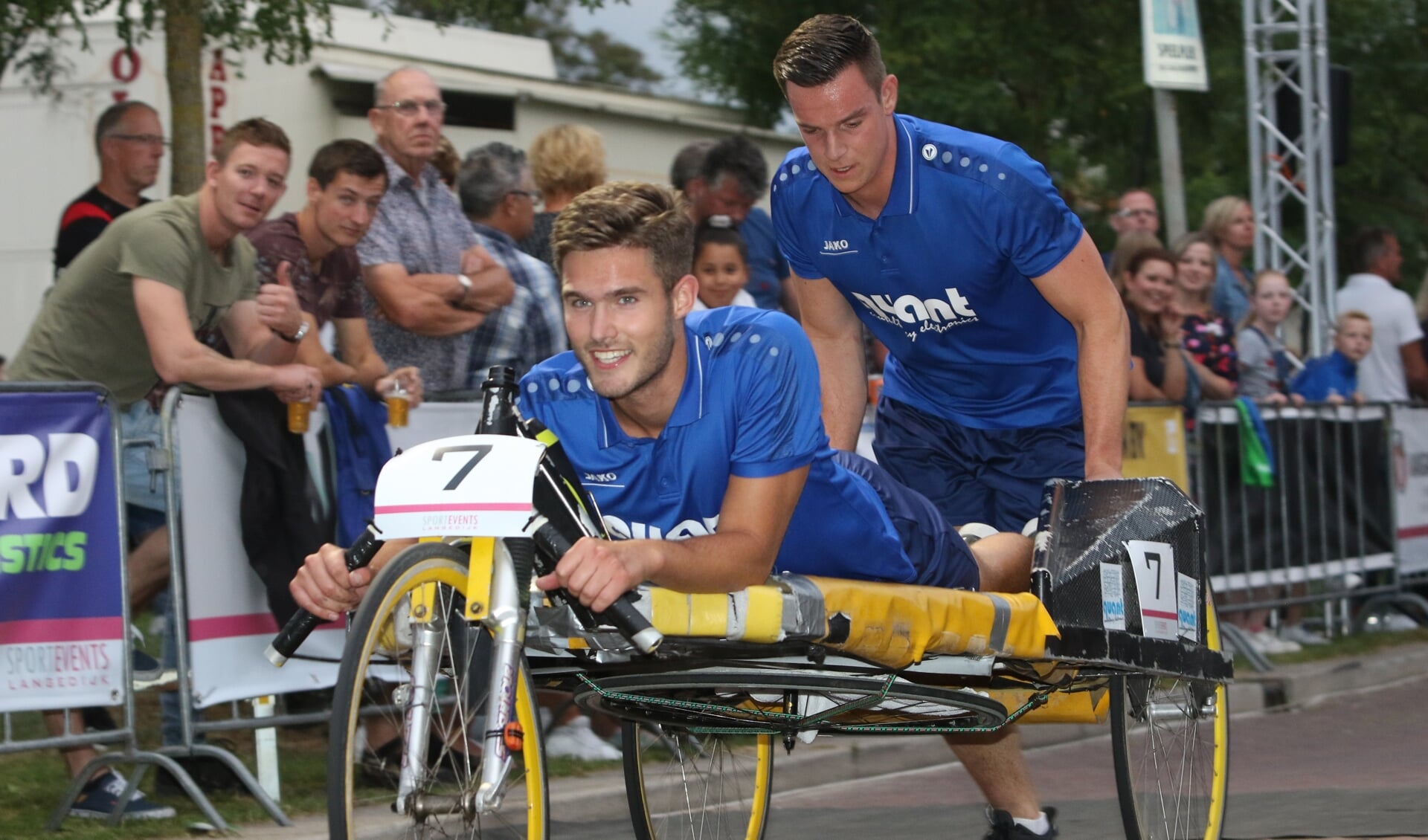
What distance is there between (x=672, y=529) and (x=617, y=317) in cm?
52

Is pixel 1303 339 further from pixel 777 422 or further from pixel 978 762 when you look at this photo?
pixel 777 422

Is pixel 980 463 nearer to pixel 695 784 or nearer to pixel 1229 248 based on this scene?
pixel 695 784

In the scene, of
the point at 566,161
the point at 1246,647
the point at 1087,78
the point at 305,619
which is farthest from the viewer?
the point at 1087,78

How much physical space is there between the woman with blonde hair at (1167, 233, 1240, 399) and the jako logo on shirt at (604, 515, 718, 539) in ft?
21.2

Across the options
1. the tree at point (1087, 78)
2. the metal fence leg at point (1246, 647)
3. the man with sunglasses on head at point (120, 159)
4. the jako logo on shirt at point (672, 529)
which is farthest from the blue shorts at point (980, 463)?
the tree at point (1087, 78)

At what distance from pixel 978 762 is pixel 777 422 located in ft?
5.96

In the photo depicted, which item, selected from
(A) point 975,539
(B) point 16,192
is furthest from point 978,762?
(B) point 16,192

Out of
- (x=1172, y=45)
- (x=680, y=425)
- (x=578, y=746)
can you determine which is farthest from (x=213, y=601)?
(x=1172, y=45)

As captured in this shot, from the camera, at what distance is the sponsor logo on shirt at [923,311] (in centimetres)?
529

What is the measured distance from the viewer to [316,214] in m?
7.05

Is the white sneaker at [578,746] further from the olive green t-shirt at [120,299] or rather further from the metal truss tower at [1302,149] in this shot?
the metal truss tower at [1302,149]

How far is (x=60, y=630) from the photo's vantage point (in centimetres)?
593

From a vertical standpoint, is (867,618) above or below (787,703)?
above

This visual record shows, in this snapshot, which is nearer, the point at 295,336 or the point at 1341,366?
the point at 295,336
